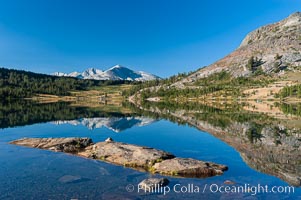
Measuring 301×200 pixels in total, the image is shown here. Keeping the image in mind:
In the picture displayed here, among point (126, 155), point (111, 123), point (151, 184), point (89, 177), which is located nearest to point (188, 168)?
point (151, 184)

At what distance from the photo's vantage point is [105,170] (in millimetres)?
32594

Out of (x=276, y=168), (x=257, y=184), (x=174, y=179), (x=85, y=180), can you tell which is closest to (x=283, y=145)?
(x=276, y=168)

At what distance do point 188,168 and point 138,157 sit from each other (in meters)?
7.21

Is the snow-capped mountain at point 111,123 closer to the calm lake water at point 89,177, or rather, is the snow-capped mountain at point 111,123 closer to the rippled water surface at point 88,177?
the rippled water surface at point 88,177

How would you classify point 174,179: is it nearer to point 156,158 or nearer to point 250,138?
point 156,158

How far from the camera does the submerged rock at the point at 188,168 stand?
3141 cm

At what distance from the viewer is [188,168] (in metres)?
32.0

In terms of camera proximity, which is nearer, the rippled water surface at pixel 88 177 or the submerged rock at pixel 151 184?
the rippled water surface at pixel 88 177

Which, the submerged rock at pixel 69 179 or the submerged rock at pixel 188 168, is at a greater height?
the submerged rock at pixel 188 168

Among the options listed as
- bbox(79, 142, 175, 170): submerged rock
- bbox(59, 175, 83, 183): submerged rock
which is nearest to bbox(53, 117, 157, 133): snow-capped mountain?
bbox(79, 142, 175, 170): submerged rock

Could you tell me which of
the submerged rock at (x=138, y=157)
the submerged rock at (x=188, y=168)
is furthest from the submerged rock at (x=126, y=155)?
the submerged rock at (x=188, y=168)

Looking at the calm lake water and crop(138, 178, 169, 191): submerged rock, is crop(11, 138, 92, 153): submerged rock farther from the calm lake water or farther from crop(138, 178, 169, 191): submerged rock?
crop(138, 178, 169, 191): submerged rock

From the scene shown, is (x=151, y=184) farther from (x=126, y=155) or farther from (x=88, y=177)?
(x=126, y=155)

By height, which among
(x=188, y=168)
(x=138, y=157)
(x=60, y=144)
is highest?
(x=60, y=144)
